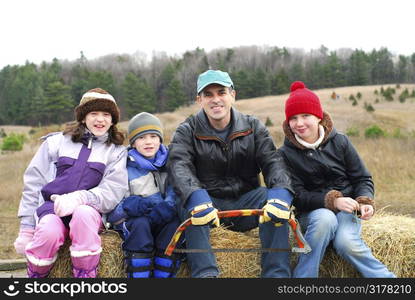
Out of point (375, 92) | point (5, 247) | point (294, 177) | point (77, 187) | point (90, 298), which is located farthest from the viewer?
point (375, 92)

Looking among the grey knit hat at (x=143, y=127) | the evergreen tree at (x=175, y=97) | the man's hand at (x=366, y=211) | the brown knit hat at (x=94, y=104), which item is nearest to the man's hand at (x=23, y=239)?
the brown knit hat at (x=94, y=104)

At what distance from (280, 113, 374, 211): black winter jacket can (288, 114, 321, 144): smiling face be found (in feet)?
0.25

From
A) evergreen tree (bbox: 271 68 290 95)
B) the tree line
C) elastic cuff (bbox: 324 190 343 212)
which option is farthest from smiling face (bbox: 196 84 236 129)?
evergreen tree (bbox: 271 68 290 95)

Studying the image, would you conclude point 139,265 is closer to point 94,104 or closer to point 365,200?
point 94,104

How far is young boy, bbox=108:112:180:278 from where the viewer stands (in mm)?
3279

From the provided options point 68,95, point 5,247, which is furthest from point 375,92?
point 5,247

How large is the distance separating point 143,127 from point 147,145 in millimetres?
174

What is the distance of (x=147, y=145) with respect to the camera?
389 centimetres

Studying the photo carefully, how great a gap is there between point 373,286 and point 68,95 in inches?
2250

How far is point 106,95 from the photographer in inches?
155

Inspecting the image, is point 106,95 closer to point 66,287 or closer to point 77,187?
point 77,187

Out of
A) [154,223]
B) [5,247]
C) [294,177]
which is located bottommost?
[5,247]

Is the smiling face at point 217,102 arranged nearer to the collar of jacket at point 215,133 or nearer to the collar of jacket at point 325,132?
the collar of jacket at point 215,133

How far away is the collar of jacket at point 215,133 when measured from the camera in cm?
373
